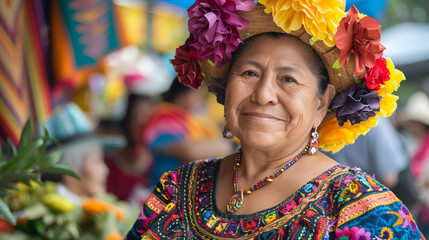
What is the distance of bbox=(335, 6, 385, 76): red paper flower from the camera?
1.74 metres

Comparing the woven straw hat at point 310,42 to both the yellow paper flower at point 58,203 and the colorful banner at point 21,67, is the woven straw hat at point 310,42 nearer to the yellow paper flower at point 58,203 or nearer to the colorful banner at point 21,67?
the yellow paper flower at point 58,203

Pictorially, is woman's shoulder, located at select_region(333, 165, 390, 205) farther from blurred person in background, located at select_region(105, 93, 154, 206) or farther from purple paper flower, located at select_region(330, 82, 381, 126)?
blurred person in background, located at select_region(105, 93, 154, 206)

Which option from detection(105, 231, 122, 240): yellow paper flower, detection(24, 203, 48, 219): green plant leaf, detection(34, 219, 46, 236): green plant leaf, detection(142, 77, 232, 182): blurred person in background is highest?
detection(24, 203, 48, 219): green plant leaf

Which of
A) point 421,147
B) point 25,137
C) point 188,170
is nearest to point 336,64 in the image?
point 188,170

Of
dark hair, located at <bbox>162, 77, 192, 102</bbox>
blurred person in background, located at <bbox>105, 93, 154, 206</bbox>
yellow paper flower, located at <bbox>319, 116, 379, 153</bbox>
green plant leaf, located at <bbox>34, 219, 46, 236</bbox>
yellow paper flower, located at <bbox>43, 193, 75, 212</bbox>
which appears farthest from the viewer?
dark hair, located at <bbox>162, 77, 192, 102</bbox>

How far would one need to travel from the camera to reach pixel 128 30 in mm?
6066

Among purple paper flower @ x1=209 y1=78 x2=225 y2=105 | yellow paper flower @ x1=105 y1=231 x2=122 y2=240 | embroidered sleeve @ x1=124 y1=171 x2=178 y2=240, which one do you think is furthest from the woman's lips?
yellow paper flower @ x1=105 y1=231 x2=122 y2=240

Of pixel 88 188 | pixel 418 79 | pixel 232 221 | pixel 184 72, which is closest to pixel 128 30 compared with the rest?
pixel 88 188

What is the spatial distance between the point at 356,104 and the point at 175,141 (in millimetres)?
2991

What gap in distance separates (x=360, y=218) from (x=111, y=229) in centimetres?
173

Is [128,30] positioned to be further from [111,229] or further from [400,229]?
[400,229]

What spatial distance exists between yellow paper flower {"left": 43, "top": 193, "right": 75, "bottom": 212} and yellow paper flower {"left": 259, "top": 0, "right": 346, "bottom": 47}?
183 cm

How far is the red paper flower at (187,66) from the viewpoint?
213 centimetres

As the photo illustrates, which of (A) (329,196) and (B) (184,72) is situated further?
(B) (184,72)
